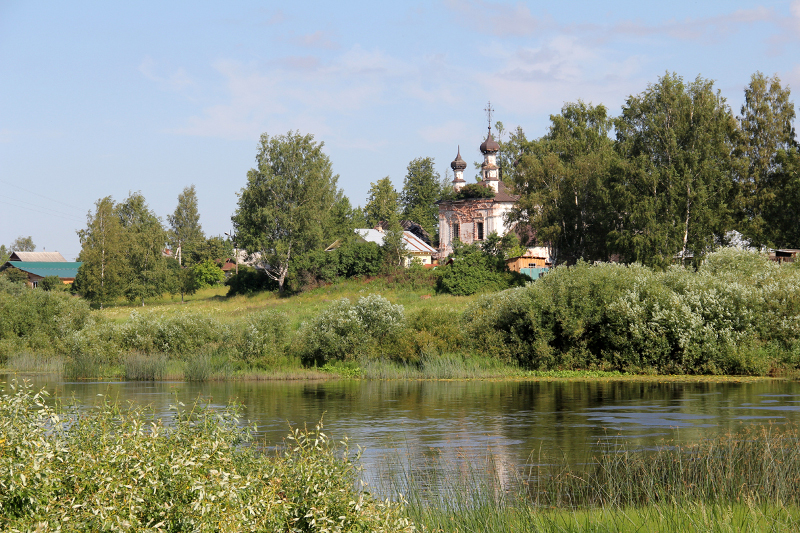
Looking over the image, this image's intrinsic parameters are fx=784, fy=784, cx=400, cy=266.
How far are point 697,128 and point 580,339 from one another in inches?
1033

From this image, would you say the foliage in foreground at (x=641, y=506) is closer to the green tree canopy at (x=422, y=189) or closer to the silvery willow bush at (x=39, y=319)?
the silvery willow bush at (x=39, y=319)

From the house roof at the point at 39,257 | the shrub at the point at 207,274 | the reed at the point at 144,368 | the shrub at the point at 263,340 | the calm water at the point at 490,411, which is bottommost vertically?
the calm water at the point at 490,411

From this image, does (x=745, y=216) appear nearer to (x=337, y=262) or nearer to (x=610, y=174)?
(x=610, y=174)

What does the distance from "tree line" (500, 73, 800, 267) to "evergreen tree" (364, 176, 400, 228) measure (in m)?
48.1

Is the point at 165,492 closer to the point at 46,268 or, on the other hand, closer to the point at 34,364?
the point at 34,364

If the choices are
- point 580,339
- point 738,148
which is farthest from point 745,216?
point 580,339

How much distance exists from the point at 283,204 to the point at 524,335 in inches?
1613

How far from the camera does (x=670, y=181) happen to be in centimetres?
5597

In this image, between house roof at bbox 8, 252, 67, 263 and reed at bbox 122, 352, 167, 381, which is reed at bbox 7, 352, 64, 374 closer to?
reed at bbox 122, 352, 167, 381

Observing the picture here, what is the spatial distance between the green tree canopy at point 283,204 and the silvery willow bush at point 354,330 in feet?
106

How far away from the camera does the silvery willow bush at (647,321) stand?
35188 mm

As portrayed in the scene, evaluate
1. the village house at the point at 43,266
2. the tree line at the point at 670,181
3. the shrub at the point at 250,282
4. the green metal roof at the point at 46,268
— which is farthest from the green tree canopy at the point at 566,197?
the green metal roof at the point at 46,268

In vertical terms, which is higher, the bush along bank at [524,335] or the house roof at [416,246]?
the house roof at [416,246]

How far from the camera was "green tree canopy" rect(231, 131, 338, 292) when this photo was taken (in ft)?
240
